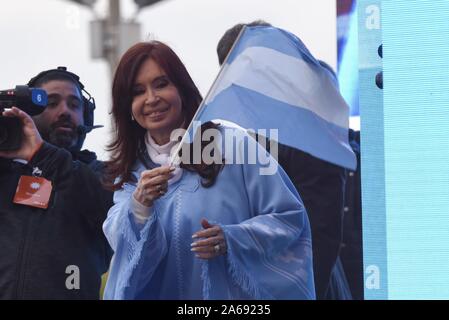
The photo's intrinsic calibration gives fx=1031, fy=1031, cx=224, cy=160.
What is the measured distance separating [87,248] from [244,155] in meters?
0.56

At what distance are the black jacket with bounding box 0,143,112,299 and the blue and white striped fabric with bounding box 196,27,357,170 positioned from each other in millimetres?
446

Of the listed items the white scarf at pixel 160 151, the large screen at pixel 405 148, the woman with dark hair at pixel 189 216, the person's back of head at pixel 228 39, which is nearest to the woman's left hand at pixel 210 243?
the woman with dark hair at pixel 189 216

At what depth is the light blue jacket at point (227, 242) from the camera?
2.97 meters

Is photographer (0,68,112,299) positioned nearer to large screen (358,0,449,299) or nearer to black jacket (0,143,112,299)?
black jacket (0,143,112,299)

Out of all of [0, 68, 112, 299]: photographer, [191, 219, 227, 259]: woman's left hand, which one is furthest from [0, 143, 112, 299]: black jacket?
[191, 219, 227, 259]: woman's left hand

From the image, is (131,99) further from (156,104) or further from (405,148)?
(405,148)

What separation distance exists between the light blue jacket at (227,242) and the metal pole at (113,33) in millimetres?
460

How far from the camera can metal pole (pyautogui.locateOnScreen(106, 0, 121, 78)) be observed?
3.21m

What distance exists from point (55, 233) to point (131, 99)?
1.53ft

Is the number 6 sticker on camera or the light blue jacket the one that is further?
the number 6 sticker on camera

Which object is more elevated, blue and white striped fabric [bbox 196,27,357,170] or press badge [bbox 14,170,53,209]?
blue and white striped fabric [bbox 196,27,357,170]

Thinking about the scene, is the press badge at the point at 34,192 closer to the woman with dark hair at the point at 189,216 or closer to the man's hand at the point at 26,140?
the man's hand at the point at 26,140

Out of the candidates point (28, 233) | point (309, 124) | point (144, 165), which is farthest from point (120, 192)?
point (309, 124)
